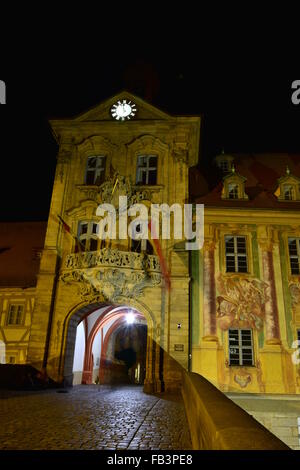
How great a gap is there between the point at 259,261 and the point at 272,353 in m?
4.21

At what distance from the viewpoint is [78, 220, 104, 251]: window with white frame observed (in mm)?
17845

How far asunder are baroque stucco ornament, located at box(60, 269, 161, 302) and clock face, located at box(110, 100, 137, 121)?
935cm

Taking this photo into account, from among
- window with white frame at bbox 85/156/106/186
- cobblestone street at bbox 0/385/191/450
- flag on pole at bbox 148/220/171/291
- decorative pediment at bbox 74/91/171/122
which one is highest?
decorative pediment at bbox 74/91/171/122

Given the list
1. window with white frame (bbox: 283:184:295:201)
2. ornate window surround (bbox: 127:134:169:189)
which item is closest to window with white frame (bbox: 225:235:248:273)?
window with white frame (bbox: 283:184:295:201)

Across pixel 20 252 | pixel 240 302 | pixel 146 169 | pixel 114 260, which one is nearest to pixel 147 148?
pixel 146 169

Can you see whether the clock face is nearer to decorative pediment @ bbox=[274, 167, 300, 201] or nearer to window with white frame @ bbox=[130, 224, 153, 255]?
window with white frame @ bbox=[130, 224, 153, 255]

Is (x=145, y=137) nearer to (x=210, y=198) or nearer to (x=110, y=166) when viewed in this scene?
(x=110, y=166)

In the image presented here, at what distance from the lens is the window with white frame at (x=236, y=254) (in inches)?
687

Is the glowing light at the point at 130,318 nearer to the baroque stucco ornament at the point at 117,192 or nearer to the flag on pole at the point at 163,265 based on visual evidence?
the flag on pole at the point at 163,265

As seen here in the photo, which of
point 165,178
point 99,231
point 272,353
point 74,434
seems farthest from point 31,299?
point 74,434

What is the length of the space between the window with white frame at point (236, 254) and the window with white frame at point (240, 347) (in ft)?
9.45

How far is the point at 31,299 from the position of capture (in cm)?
1909

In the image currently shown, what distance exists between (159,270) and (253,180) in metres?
8.56

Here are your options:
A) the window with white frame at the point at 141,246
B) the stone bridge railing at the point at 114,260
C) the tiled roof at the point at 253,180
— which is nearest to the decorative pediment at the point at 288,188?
the tiled roof at the point at 253,180
